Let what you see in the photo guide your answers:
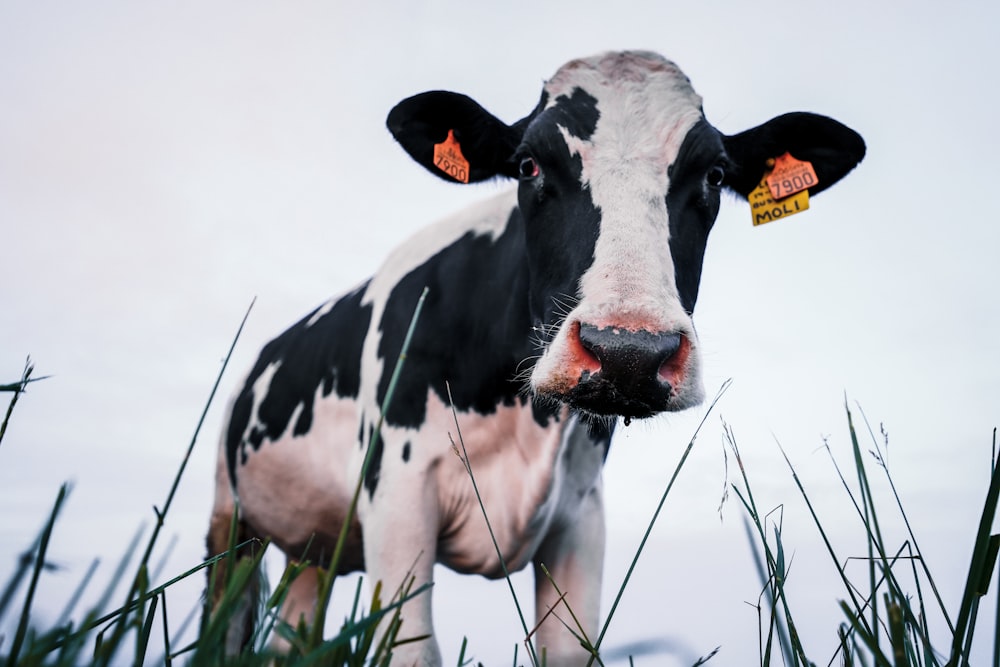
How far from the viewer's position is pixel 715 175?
3.11m

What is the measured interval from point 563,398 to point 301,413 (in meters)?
2.77

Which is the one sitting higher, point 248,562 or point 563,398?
point 563,398

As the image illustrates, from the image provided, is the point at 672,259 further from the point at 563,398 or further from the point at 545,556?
the point at 545,556

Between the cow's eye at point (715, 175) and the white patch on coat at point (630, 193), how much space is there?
182mm

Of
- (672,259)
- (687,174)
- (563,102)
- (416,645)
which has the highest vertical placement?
(563,102)

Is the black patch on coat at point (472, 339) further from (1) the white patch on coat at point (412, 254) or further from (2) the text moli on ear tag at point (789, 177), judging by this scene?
(2) the text moli on ear tag at point (789, 177)

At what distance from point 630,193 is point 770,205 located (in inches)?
55.0

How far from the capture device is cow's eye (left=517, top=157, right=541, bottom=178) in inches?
120

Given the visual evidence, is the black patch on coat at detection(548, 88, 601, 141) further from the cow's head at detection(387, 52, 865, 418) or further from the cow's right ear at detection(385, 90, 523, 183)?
the cow's right ear at detection(385, 90, 523, 183)

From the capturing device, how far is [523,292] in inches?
134

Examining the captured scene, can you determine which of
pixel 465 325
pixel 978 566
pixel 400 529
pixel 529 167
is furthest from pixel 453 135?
pixel 978 566

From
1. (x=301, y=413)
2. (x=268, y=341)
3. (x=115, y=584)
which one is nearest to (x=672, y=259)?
(x=115, y=584)

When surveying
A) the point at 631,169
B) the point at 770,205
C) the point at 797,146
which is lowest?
the point at 631,169

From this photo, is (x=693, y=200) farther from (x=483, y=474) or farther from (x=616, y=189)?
(x=483, y=474)
